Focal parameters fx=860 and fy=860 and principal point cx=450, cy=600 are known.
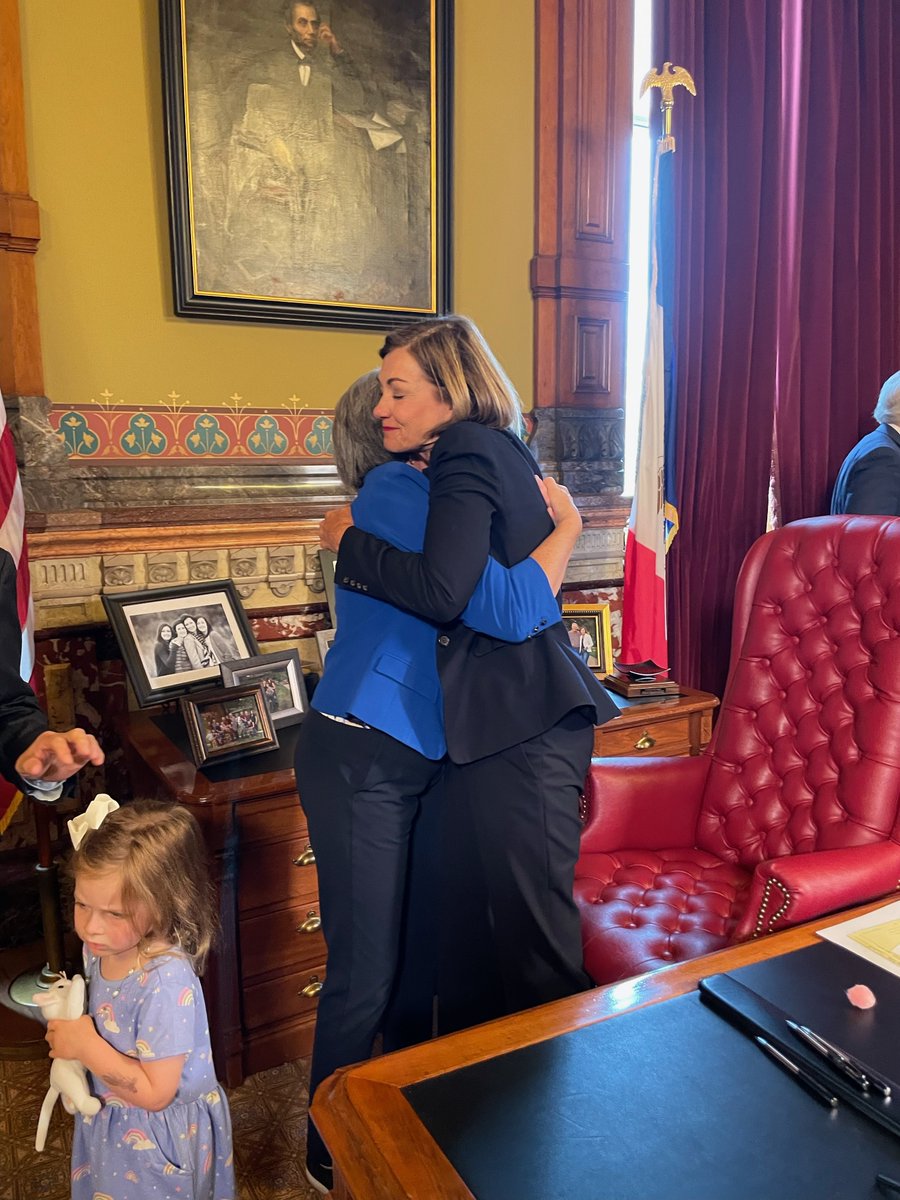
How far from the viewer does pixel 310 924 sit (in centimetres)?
209

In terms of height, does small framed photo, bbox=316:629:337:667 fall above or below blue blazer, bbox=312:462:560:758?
below

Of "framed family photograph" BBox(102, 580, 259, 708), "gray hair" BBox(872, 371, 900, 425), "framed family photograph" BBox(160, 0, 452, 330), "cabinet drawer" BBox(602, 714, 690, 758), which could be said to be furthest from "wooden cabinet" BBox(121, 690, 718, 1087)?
"gray hair" BBox(872, 371, 900, 425)

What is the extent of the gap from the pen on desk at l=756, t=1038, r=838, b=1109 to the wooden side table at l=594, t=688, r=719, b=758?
1.48 metres

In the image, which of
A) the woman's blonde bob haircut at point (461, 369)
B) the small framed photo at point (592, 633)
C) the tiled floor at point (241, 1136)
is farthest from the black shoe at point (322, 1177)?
the small framed photo at point (592, 633)

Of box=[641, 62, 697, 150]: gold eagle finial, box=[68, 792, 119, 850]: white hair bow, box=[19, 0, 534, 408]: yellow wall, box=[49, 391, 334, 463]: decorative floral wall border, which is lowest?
box=[68, 792, 119, 850]: white hair bow

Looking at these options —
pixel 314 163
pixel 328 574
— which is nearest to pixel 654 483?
pixel 328 574

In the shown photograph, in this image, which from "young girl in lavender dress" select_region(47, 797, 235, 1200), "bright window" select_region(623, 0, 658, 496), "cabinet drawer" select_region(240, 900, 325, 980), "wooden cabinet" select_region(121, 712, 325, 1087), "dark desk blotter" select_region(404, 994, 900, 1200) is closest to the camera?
"dark desk blotter" select_region(404, 994, 900, 1200)

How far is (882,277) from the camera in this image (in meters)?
3.69

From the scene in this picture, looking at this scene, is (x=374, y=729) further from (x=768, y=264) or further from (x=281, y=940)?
(x=768, y=264)

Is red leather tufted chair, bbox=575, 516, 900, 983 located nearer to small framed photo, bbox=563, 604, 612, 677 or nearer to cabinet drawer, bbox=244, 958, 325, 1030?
small framed photo, bbox=563, 604, 612, 677

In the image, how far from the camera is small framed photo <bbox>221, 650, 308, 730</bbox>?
2.27 metres

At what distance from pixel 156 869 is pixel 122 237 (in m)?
1.83

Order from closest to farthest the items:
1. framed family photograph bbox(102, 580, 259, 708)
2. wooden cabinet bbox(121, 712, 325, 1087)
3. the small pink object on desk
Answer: the small pink object on desk < wooden cabinet bbox(121, 712, 325, 1087) < framed family photograph bbox(102, 580, 259, 708)

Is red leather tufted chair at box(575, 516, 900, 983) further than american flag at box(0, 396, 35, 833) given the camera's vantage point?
No
